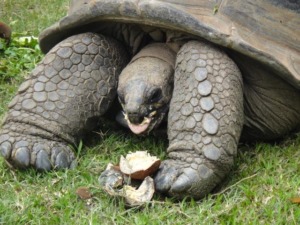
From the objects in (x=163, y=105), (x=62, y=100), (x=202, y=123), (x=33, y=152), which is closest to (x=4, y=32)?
(x=62, y=100)

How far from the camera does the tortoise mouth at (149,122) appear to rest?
12.1 ft

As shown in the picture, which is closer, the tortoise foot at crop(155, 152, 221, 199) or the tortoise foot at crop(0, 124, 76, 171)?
the tortoise foot at crop(155, 152, 221, 199)

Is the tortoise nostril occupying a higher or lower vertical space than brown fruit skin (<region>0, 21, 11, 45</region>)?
higher

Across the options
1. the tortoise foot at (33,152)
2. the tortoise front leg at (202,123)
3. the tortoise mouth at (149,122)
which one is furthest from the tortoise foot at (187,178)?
the tortoise foot at (33,152)

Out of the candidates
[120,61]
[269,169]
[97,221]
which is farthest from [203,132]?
[120,61]

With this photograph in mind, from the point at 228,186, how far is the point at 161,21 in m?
0.92

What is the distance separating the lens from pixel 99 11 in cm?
389

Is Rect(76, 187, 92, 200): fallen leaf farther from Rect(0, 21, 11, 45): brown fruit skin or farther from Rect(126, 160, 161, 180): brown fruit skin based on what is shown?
Rect(0, 21, 11, 45): brown fruit skin

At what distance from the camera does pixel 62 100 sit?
3.93m

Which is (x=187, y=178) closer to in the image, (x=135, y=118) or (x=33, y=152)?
(x=135, y=118)

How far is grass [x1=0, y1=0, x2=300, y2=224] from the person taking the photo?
3.18 metres

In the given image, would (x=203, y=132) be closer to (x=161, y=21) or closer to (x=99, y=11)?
(x=161, y=21)

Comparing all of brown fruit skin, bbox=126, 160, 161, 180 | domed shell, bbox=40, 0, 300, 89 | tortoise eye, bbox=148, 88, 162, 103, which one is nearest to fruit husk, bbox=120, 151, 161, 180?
brown fruit skin, bbox=126, 160, 161, 180

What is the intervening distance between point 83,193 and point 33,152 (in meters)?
0.42
